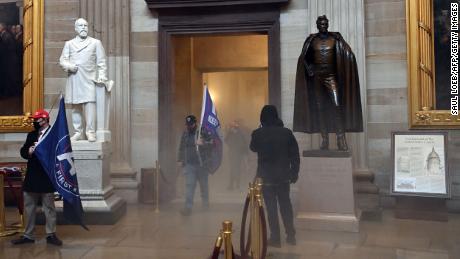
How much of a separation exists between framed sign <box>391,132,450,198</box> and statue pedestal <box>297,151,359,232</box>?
1.51 metres

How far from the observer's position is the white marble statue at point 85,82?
722cm

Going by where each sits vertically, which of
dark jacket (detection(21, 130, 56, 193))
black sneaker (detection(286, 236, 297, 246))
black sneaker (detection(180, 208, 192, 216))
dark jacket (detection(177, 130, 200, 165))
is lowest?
black sneaker (detection(286, 236, 297, 246))

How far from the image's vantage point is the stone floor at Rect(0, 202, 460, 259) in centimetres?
536

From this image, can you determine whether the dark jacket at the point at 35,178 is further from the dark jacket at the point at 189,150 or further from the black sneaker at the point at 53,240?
the dark jacket at the point at 189,150

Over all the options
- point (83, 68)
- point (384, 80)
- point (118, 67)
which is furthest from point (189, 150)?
point (384, 80)

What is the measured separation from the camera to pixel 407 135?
25.5 feet

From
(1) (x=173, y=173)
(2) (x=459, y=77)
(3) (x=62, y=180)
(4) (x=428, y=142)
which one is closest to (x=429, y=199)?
(4) (x=428, y=142)

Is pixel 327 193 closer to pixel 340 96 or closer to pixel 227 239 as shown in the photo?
pixel 340 96

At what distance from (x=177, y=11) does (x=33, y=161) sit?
14.7ft

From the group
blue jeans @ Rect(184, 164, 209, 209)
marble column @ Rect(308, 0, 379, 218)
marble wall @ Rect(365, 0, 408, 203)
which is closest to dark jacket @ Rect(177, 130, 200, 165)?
blue jeans @ Rect(184, 164, 209, 209)

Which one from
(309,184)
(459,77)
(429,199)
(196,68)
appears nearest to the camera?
(309,184)

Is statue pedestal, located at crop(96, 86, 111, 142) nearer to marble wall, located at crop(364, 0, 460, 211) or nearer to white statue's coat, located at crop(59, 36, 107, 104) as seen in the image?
white statue's coat, located at crop(59, 36, 107, 104)

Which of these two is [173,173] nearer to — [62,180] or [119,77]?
[119,77]

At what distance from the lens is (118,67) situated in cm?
893
